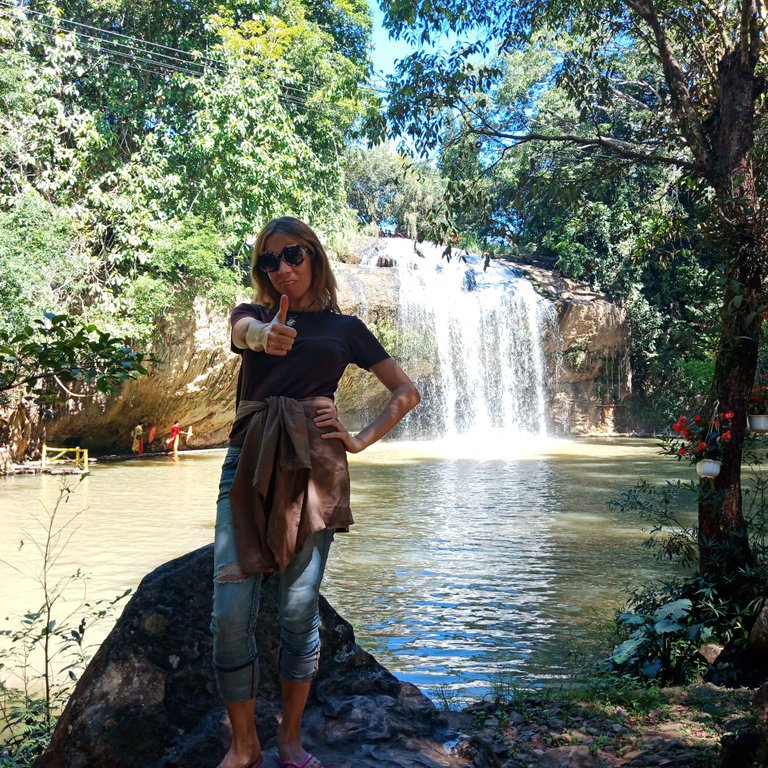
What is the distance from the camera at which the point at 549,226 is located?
30.0 m

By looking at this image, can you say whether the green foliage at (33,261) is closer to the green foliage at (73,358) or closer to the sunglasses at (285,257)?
the green foliage at (73,358)

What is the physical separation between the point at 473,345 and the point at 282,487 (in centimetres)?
2325

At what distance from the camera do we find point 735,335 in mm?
4527

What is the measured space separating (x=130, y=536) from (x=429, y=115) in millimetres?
5611

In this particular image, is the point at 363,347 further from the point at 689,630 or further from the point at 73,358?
the point at 689,630

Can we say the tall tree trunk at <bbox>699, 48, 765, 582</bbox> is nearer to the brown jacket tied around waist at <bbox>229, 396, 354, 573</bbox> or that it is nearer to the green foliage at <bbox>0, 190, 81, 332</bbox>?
the brown jacket tied around waist at <bbox>229, 396, 354, 573</bbox>

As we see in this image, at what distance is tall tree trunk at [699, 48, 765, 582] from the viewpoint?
4488 mm

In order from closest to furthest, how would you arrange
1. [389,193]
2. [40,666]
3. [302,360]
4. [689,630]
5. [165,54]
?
[302,360] < [689,630] < [40,666] < [165,54] < [389,193]

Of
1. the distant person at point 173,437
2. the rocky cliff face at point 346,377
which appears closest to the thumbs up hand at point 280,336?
the rocky cliff face at point 346,377

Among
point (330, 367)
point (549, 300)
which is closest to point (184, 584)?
point (330, 367)

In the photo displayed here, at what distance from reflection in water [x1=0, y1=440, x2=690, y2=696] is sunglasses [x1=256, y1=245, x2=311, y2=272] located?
108 inches

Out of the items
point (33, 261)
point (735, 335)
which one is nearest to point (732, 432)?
point (735, 335)

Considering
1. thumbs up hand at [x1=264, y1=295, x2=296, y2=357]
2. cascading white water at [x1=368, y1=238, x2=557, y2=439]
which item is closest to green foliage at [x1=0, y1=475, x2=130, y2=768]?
thumbs up hand at [x1=264, y1=295, x2=296, y2=357]

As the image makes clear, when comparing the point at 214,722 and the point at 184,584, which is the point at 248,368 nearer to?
the point at 184,584
